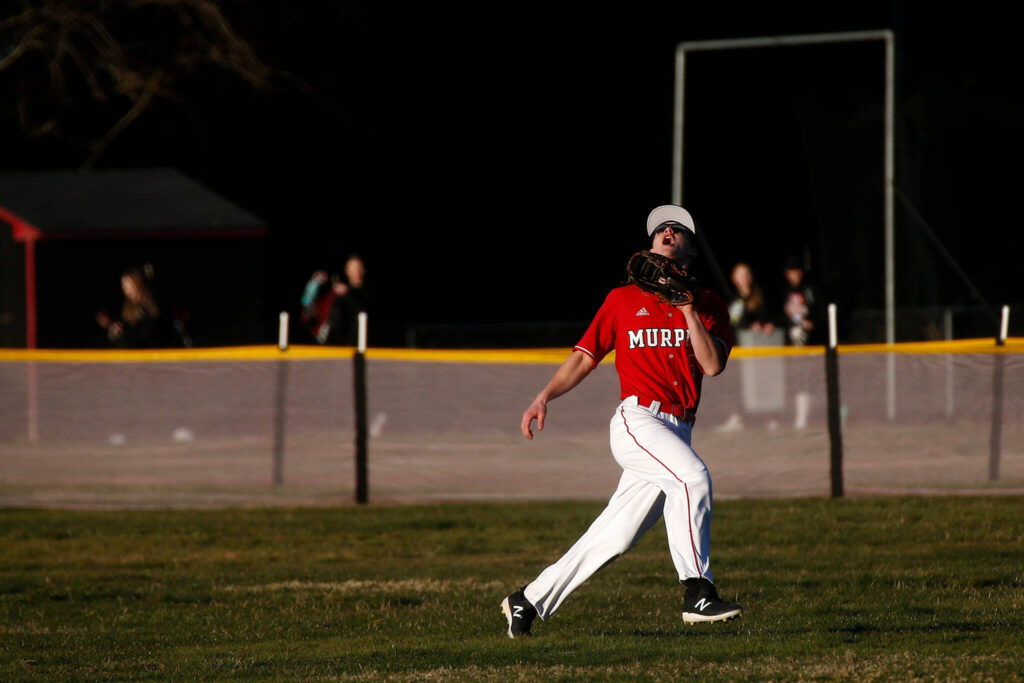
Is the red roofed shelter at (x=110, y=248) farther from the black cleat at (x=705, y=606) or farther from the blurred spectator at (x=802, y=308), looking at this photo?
the black cleat at (x=705, y=606)

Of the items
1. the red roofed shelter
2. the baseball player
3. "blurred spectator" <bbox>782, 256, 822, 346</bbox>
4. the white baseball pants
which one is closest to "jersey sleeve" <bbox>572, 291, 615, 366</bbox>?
the baseball player

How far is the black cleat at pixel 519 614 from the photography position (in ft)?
22.1

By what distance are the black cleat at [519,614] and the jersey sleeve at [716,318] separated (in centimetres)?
142

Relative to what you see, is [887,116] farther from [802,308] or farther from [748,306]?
[748,306]

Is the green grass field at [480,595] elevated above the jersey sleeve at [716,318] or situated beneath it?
situated beneath

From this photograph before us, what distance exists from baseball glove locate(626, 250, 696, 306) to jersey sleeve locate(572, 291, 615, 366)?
0.32 meters

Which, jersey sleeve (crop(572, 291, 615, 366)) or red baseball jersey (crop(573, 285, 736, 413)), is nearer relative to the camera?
red baseball jersey (crop(573, 285, 736, 413))

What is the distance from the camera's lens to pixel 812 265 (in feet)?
55.5

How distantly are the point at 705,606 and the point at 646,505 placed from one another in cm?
54

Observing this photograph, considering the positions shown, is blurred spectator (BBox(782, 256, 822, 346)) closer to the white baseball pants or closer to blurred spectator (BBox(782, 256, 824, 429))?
blurred spectator (BBox(782, 256, 824, 429))

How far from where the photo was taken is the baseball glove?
6.34m

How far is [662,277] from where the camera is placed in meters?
6.38

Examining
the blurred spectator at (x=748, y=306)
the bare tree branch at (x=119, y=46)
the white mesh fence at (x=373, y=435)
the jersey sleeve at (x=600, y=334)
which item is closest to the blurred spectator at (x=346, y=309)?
the white mesh fence at (x=373, y=435)

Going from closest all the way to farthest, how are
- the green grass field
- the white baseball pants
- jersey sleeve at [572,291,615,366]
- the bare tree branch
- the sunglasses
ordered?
the green grass field
the white baseball pants
the sunglasses
jersey sleeve at [572,291,615,366]
the bare tree branch
